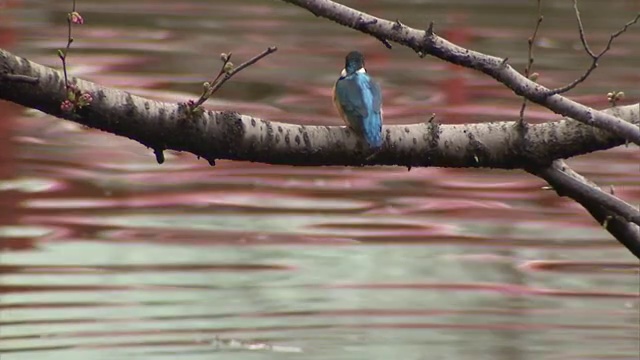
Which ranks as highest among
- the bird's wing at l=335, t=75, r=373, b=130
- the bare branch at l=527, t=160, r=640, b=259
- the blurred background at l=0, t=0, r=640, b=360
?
the bird's wing at l=335, t=75, r=373, b=130

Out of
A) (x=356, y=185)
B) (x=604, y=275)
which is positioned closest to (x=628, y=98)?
(x=356, y=185)

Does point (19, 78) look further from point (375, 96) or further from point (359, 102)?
point (375, 96)

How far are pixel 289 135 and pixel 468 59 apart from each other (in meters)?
0.43

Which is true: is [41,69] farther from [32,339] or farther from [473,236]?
[473,236]

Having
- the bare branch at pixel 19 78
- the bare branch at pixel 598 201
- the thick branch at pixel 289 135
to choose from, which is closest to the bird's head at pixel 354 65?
the thick branch at pixel 289 135

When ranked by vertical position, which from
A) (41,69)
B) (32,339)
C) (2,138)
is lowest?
(32,339)

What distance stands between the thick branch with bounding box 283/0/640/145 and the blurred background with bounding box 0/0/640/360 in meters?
2.42

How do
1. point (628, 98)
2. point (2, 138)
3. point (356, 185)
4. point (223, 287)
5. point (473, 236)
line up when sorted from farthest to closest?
point (628, 98)
point (2, 138)
point (356, 185)
point (473, 236)
point (223, 287)

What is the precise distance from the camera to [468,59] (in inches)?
113

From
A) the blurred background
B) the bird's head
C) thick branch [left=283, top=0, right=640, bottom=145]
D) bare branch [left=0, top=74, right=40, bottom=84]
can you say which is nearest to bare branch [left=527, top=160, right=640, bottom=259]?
thick branch [left=283, top=0, right=640, bottom=145]

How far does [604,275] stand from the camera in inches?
245

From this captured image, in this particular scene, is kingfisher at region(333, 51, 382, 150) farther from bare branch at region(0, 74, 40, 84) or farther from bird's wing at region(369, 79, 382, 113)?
bare branch at region(0, 74, 40, 84)

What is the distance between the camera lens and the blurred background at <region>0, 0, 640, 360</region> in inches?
211

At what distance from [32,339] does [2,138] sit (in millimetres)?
3438
